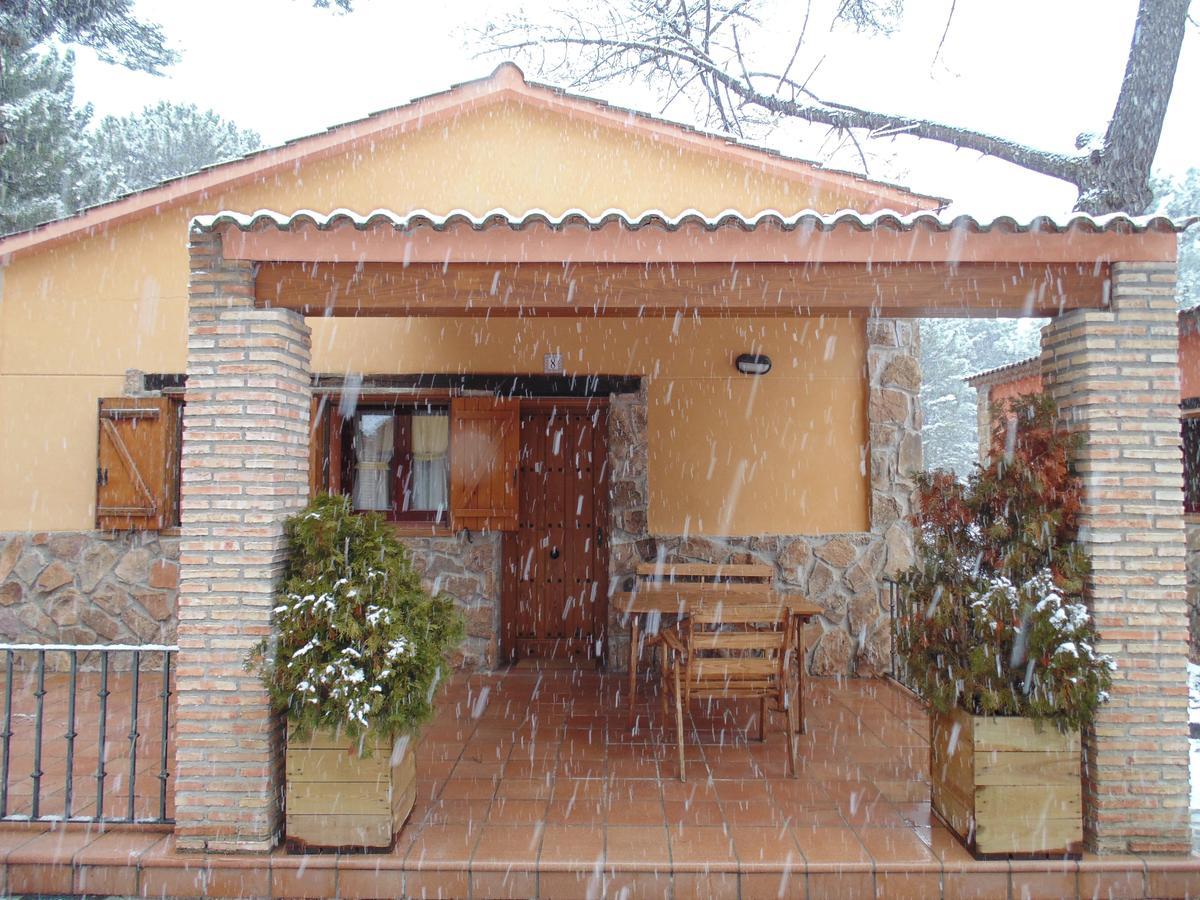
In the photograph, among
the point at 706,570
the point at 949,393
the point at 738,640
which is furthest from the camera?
the point at 949,393

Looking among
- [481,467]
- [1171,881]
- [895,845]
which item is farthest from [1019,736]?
[481,467]

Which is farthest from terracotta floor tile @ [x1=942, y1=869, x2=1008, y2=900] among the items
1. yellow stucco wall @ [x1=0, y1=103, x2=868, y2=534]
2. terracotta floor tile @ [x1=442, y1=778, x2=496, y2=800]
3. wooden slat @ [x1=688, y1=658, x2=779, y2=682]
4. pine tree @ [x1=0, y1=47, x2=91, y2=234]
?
pine tree @ [x1=0, y1=47, x2=91, y2=234]

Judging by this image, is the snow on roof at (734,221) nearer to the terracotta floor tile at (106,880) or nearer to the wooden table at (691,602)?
the wooden table at (691,602)

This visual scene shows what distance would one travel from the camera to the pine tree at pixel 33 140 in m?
14.1

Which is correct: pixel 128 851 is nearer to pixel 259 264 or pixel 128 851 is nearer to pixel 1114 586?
pixel 259 264

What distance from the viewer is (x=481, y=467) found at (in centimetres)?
767

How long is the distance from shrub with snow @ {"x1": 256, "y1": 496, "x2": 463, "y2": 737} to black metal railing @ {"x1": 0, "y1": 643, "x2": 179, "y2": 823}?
63cm

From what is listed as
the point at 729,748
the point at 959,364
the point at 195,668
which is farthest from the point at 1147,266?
the point at 959,364

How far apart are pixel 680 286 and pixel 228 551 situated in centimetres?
249

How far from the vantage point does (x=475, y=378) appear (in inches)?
306

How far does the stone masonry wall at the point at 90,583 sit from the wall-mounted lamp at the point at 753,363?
5.05 metres

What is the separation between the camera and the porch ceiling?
421 cm

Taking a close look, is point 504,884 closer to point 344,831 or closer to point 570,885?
point 570,885

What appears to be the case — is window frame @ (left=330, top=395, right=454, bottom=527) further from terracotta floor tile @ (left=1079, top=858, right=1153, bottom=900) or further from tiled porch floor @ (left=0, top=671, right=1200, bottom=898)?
terracotta floor tile @ (left=1079, top=858, right=1153, bottom=900)
